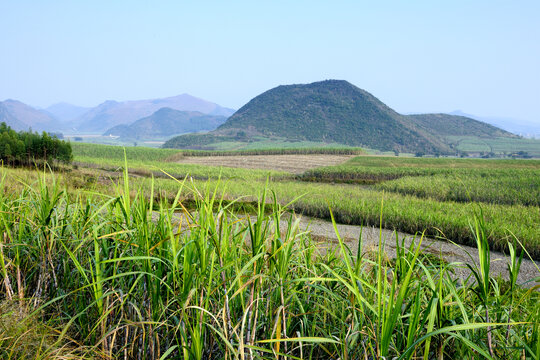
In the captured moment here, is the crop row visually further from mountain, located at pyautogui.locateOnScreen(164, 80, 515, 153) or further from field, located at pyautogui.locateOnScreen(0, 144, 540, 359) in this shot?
mountain, located at pyautogui.locateOnScreen(164, 80, 515, 153)

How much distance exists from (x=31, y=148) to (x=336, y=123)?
114652 mm

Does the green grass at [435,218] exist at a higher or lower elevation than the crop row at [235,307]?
lower

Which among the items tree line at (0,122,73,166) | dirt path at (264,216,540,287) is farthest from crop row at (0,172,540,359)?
tree line at (0,122,73,166)

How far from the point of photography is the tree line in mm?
20000

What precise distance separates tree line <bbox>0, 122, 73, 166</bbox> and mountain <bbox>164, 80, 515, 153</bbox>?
279 ft

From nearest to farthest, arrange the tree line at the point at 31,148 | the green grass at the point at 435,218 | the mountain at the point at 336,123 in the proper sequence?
the green grass at the point at 435,218 → the tree line at the point at 31,148 → the mountain at the point at 336,123

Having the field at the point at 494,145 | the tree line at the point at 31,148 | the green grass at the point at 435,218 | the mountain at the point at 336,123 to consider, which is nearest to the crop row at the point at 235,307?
the green grass at the point at 435,218

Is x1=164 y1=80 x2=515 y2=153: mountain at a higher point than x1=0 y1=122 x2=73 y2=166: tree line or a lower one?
higher

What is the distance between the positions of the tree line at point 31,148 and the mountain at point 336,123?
8517 centimetres

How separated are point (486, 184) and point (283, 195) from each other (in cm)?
1005

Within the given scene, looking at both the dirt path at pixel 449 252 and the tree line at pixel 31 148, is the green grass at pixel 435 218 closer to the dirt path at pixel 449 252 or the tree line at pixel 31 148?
the dirt path at pixel 449 252

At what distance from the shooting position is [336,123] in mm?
128125

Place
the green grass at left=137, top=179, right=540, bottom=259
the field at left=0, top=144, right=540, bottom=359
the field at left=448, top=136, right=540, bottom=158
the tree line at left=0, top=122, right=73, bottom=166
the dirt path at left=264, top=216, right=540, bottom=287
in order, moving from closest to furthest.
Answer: the field at left=0, top=144, right=540, bottom=359, the dirt path at left=264, top=216, right=540, bottom=287, the green grass at left=137, top=179, right=540, bottom=259, the tree line at left=0, top=122, right=73, bottom=166, the field at left=448, top=136, right=540, bottom=158

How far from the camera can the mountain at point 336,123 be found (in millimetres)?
115688
